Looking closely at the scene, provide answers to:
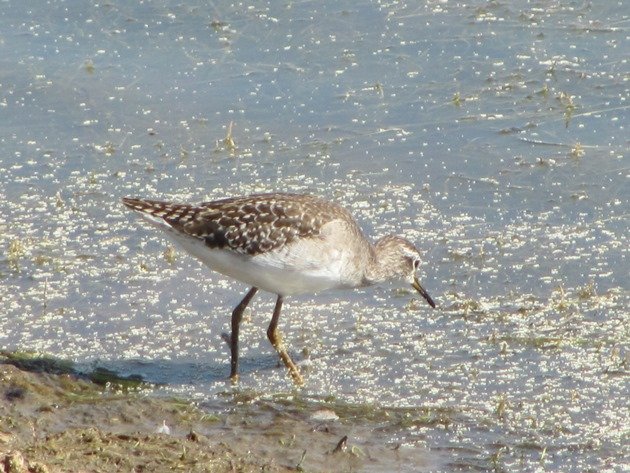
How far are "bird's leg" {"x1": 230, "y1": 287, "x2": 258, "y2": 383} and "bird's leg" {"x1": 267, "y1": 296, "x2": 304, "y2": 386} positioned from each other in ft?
0.69

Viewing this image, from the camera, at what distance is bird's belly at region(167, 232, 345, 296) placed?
27.8 feet

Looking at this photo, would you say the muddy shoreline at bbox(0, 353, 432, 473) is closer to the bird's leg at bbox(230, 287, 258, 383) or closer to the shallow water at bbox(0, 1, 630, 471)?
the shallow water at bbox(0, 1, 630, 471)

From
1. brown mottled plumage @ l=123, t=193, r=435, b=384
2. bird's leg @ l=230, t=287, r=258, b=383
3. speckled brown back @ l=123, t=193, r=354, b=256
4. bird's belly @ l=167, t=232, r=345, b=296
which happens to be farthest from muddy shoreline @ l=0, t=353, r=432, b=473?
speckled brown back @ l=123, t=193, r=354, b=256

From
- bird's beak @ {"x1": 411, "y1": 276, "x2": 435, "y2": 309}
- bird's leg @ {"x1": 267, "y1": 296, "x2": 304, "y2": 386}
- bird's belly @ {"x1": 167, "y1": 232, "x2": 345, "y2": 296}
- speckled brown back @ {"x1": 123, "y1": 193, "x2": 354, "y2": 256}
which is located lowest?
bird's leg @ {"x1": 267, "y1": 296, "x2": 304, "y2": 386}

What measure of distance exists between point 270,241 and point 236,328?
2.08ft

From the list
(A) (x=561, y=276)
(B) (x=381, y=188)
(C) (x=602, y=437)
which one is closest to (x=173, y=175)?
(B) (x=381, y=188)

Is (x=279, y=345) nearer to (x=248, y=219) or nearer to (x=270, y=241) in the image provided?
(x=270, y=241)

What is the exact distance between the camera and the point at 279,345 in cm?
852

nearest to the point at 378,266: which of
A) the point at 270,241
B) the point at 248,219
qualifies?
the point at 270,241

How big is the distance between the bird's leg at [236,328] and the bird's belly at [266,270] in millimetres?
169

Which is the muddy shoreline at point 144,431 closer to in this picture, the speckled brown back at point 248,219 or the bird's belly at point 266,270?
the bird's belly at point 266,270

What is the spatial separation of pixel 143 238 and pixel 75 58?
353cm

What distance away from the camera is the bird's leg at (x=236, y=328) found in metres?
8.43

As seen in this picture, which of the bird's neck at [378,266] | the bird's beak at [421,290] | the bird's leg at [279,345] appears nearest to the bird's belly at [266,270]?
the bird's leg at [279,345]
